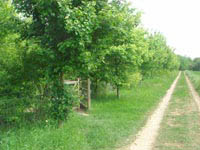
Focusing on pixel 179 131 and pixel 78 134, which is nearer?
pixel 78 134

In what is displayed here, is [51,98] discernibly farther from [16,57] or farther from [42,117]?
[16,57]

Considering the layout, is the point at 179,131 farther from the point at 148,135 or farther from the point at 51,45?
the point at 51,45

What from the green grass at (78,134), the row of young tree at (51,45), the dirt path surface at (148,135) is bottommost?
the dirt path surface at (148,135)

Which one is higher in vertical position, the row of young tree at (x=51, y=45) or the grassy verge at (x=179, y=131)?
the row of young tree at (x=51, y=45)

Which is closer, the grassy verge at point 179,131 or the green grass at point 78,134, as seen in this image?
the green grass at point 78,134

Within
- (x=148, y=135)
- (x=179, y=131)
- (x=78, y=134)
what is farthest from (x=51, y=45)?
(x=179, y=131)

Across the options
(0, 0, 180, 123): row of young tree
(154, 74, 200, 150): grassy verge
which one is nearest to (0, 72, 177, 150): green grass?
(0, 0, 180, 123): row of young tree

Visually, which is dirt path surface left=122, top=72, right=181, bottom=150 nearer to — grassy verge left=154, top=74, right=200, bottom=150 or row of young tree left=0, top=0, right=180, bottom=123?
grassy verge left=154, top=74, right=200, bottom=150

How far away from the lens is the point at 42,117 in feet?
24.4

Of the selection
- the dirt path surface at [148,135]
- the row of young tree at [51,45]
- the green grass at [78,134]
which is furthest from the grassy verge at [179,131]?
the row of young tree at [51,45]

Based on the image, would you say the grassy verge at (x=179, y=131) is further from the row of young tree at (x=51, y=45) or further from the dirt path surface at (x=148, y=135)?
the row of young tree at (x=51, y=45)

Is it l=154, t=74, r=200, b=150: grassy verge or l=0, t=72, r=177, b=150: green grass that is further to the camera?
l=154, t=74, r=200, b=150: grassy verge

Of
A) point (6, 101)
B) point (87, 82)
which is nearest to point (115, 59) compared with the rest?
point (87, 82)

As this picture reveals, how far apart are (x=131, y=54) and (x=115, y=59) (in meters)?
1.97
